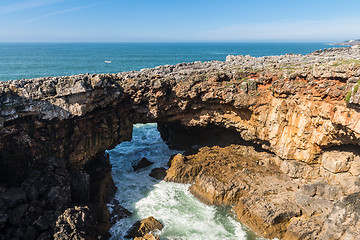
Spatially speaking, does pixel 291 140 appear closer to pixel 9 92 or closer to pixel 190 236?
pixel 190 236

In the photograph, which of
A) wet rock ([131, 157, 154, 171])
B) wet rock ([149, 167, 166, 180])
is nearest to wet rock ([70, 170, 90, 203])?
wet rock ([149, 167, 166, 180])

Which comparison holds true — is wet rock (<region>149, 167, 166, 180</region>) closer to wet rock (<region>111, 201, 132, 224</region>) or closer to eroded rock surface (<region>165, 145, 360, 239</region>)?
eroded rock surface (<region>165, 145, 360, 239</region>)

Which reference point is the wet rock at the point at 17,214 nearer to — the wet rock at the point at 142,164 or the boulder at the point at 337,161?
the wet rock at the point at 142,164

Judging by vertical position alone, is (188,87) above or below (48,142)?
above

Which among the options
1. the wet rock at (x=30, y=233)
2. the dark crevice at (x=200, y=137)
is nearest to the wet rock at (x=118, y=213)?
the wet rock at (x=30, y=233)

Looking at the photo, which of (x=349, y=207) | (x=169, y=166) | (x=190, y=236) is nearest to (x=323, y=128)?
(x=349, y=207)

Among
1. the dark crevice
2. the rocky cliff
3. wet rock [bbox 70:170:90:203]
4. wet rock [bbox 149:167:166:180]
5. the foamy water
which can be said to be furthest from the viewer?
the dark crevice
